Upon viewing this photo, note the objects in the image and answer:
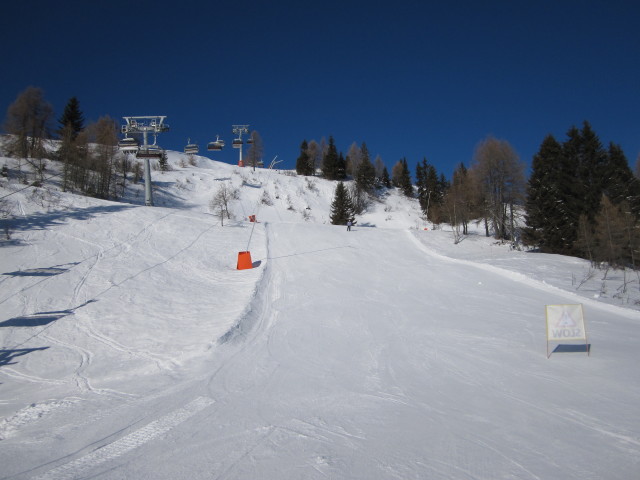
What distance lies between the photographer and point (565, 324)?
6762mm

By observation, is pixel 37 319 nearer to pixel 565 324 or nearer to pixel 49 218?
pixel 49 218

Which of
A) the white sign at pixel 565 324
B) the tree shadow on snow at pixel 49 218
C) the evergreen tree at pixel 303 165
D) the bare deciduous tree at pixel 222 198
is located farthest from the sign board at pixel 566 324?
the evergreen tree at pixel 303 165

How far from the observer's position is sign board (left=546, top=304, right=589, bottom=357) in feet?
21.8

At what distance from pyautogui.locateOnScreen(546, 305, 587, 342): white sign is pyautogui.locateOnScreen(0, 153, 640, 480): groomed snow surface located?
43 centimetres

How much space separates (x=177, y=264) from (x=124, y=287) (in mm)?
3494

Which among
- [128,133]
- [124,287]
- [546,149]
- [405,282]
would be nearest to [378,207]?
[546,149]

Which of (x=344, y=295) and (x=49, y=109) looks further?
(x=49, y=109)

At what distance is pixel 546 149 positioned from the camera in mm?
33062

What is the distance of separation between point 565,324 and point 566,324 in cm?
2

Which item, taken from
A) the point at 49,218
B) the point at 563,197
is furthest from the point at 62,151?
the point at 563,197

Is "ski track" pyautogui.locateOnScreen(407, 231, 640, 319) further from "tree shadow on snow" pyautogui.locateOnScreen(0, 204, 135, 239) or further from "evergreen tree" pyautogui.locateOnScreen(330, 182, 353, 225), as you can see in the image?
"evergreen tree" pyautogui.locateOnScreen(330, 182, 353, 225)

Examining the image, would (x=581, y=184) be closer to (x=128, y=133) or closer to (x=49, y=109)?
(x=128, y=133)

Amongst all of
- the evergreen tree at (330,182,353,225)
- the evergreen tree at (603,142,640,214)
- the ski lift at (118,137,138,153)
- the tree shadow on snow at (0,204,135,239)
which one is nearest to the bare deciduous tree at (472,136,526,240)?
the evergreen tree at (603,142,640,214)

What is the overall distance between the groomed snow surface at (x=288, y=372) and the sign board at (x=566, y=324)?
42cm
